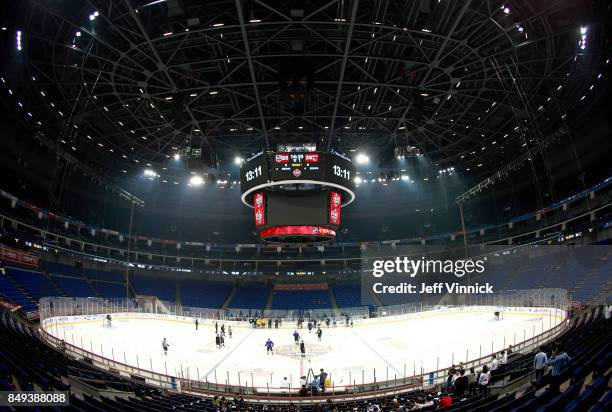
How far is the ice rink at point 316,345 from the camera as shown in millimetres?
17234

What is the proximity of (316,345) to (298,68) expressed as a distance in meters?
17.0

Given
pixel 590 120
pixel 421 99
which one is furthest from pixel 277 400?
pixel 590 120

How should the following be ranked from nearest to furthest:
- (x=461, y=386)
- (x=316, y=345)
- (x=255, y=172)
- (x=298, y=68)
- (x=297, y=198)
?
1. (x=461, y=386)
2. (x=298, y=68)
3. (x=255, y=172)
4. (x=316, y=345)
5. (x=297, y=198)

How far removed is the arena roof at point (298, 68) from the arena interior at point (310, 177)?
16 cm

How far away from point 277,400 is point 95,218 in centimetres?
4001

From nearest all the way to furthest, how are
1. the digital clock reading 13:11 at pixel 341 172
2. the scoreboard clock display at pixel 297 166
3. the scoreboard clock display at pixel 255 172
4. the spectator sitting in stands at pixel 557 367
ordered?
the spectator sitting in stands at pixel 557 367 → the scoreboard clock display at pixel 297 166 → the scoreboard clock display at pixel 255 172 → the digital clock reading 13:11 at pixel 341 172

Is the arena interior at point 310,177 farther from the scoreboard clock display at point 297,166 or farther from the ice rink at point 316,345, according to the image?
the ice rink at point 316,345

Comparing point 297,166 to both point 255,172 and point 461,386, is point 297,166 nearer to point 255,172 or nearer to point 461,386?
point 255,172

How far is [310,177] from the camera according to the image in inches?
895

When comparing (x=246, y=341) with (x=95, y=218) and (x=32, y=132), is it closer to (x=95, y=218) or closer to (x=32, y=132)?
(x=32, y=132)

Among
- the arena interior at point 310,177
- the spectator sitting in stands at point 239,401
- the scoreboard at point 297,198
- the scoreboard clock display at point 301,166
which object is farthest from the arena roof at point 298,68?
the spectator sitting in stands at point 239,401

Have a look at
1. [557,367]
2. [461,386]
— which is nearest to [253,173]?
[461,386]

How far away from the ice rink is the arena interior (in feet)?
0.80

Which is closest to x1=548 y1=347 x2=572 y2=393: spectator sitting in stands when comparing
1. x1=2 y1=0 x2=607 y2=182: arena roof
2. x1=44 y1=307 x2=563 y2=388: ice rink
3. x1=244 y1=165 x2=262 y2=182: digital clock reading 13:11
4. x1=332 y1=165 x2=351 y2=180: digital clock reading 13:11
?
x1=44 y1=307 x2=563 y2=388: ice rink
